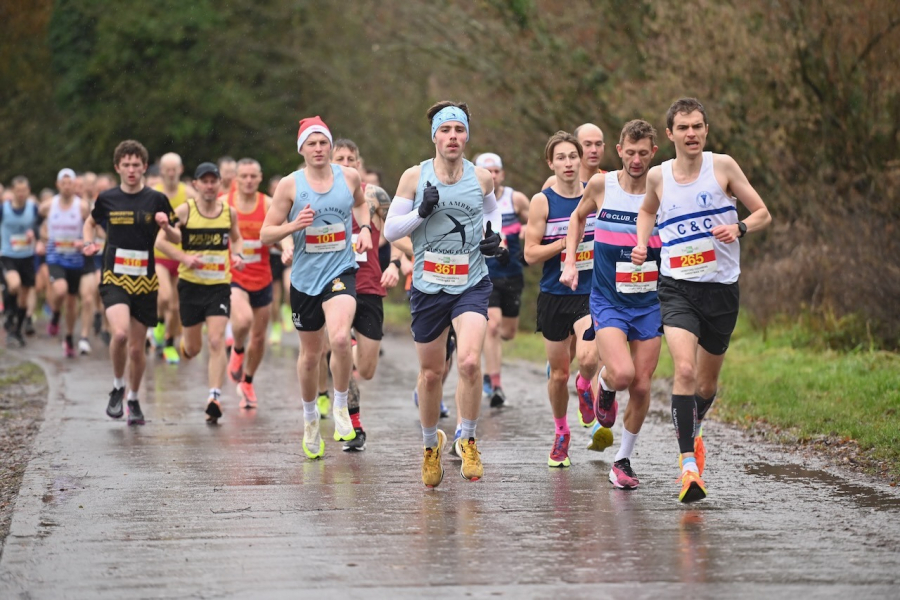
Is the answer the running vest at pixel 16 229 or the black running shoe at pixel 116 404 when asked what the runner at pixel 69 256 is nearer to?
the running vest at pixel 16 229

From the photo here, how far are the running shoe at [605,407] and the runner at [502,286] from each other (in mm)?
3831

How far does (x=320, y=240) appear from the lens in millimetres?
9727

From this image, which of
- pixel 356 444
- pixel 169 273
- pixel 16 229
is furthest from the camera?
pixel 16 229

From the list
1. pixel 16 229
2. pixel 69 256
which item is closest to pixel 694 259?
pixel 69 256

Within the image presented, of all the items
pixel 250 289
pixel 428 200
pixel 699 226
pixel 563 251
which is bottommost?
pixel 250 289

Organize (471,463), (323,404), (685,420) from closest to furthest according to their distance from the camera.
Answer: (685,420)
(471,463)
(323,404)

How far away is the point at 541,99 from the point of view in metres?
21.9

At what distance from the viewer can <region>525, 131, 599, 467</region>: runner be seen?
31.5 ft

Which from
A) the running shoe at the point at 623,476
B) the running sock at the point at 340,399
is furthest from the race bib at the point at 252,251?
the running shoe at the point at 623,476

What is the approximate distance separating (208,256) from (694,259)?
5.67 metres

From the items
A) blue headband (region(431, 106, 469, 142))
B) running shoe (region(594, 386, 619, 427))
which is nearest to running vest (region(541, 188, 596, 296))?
running shoe (region(594, 386, 619, 427))

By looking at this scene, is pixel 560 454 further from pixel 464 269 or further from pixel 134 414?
pixel 134 414

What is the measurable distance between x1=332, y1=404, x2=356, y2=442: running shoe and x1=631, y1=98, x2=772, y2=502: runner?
2.86m

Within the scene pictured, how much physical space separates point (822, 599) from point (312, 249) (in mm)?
5016
